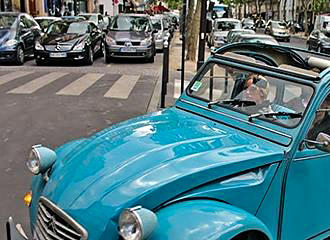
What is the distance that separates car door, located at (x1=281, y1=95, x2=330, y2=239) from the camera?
3.22 m

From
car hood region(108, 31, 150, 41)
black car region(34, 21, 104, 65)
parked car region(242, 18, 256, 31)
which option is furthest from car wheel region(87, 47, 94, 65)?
parked car region(242, 18, 256, 31)

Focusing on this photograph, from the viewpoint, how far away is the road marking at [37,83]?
10.8m

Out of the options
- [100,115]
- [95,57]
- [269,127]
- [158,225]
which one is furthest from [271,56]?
[95,57]

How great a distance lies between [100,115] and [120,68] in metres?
7.15

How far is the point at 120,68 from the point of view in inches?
612

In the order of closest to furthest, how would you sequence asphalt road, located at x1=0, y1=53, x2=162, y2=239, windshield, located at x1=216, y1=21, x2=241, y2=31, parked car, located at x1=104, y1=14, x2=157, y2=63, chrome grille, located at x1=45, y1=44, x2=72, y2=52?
asphalt road, located at x1=0, y1=53, x2=162, y2=239
chrome grille, located at x1=45, y1=44, x2=72, y2=52
parked car, located at x1=104, y1=14, x2=157, y2=63
windshield, located at x1=216, y1=21, x2=241, y2=31

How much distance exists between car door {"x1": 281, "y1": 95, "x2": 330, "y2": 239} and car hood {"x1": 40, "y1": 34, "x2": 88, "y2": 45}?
42.9ft

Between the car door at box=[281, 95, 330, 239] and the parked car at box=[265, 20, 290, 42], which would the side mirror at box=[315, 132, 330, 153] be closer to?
the car door at box=[281, 95, 330, 239]

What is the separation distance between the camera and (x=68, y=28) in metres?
16.6

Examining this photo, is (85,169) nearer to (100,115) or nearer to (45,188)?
(45,188)

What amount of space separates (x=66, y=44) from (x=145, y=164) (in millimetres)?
13138

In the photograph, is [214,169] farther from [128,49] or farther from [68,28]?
[68,28]

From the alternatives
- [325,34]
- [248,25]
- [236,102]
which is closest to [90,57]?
[236,102]

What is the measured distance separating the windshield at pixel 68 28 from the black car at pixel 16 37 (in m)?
0.83
